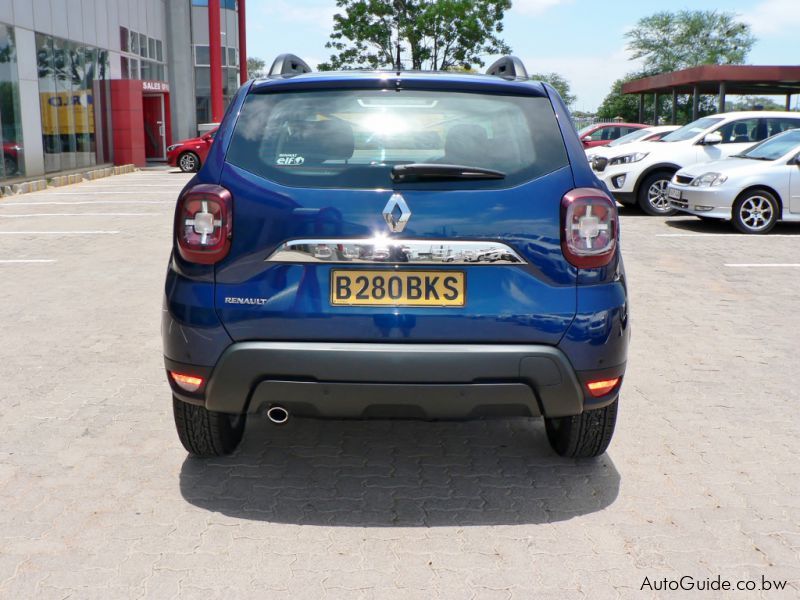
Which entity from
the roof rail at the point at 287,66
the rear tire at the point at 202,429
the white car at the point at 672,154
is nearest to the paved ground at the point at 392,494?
the rear tire at the point at 202,429

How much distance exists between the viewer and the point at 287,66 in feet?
14.7

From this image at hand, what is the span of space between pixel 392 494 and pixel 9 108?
61.4 ft

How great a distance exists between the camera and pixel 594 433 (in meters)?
3.85

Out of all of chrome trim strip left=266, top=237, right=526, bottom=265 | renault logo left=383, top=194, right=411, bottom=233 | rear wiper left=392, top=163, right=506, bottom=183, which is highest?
rear wiper left=392, top=163, right=506, bottom=183

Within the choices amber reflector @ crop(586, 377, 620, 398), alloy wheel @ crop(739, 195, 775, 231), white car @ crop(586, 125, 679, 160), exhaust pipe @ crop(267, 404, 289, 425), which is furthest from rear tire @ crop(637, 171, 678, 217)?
exhaust pipe @ crop(267, 404, 289, 425)

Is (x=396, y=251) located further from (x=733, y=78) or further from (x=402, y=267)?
(x=733, y=78)

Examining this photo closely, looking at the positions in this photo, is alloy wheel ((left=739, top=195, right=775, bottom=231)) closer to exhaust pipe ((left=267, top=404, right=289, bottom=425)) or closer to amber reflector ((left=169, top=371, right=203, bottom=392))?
exhaust pipe ((left=267, top=404, right=289, bottom=425))

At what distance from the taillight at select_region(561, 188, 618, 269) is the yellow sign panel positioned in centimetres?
2084

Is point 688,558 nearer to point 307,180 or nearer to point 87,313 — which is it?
point 307,180

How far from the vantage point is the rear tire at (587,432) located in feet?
12.5

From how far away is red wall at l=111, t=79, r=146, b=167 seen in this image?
2765 centimetres

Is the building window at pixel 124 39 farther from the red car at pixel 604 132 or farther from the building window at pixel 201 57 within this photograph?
the red car at pixel 604 132

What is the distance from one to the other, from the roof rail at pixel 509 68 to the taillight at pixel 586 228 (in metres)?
0.91

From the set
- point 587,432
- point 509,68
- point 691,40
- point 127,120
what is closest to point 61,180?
point 127,120
